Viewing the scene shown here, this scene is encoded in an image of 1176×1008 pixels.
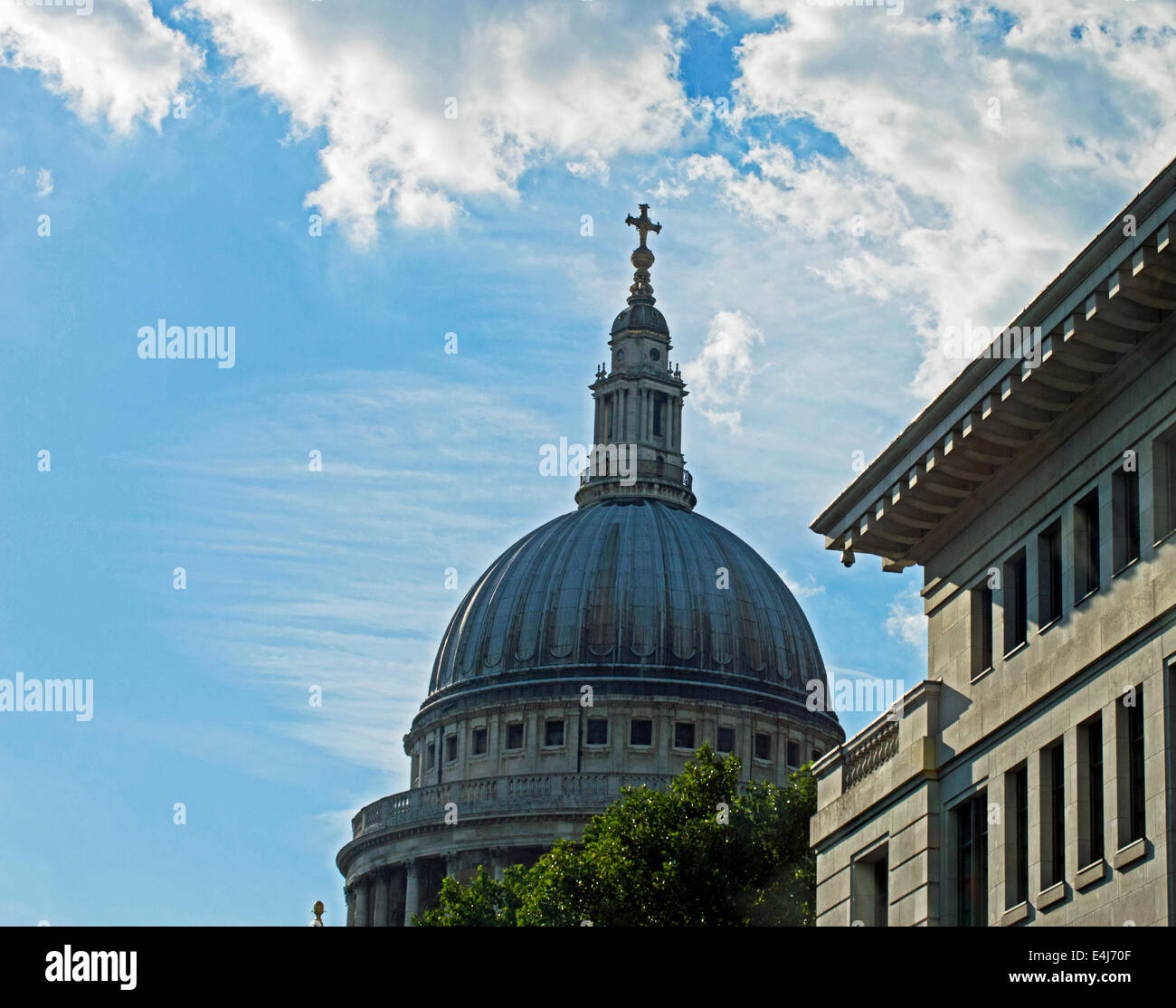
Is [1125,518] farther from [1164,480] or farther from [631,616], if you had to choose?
[631,616]

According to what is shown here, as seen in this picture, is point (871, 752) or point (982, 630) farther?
point (871, 752)

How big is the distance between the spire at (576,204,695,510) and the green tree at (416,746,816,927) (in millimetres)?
60554

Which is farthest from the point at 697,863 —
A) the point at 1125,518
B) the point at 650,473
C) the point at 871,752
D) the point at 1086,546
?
the point at 650,473

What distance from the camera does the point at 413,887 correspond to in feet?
410

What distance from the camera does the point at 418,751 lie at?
137 metres

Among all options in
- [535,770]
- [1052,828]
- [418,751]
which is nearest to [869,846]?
[1052,828]

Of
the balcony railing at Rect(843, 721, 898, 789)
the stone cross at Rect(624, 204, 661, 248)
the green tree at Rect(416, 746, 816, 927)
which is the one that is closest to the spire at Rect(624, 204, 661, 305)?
the stone cross at Rect(624, 204, 661, 248)

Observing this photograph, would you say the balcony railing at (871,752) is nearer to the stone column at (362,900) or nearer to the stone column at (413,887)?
the stone column at (413,887)

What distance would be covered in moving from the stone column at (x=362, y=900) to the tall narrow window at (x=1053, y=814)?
90.9 m

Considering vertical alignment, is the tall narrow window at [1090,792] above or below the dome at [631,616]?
below

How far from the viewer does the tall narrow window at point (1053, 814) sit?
39.2 metres

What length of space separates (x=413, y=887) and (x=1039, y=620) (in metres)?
87.1

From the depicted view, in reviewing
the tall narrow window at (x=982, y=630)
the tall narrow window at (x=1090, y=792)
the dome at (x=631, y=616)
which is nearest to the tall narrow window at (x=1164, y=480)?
the tall narrow window at (x=1090, y=792)
